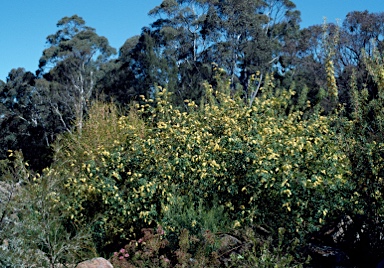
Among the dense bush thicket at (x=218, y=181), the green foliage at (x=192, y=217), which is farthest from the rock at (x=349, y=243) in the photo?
the green foliage at (x=192, y=217)

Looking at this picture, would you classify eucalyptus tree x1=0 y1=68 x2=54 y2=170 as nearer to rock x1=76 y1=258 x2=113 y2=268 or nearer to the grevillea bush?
the grevillea bush

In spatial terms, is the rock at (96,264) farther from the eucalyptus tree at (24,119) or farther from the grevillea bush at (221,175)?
the eucalyptus tree at (24,119)

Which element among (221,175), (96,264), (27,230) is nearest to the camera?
(27,230)

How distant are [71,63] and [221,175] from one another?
25.6m

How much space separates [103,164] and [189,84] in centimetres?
1996

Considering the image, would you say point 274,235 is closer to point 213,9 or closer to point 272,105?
point 272,105

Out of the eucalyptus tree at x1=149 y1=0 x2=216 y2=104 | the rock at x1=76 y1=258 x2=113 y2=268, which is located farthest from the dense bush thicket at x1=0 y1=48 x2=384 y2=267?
the eucalyptus tree at x1=149 y1=0 x2=216 y2=104

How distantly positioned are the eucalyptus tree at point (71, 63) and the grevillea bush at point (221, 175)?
2167 cm

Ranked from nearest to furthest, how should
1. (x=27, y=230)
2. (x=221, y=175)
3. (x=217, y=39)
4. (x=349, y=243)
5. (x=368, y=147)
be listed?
(x=27, y=230) → (x=368, y=147) → (x=349, y=243) → (x=221, y=175) → (x=217, y=39)

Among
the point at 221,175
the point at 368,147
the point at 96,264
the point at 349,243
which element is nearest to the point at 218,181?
the point at 221,175

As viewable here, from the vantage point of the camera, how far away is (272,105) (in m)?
6.84

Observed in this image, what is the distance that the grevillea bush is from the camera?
530cm

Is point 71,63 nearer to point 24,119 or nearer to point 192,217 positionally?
point 24,119

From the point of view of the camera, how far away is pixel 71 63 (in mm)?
29781
